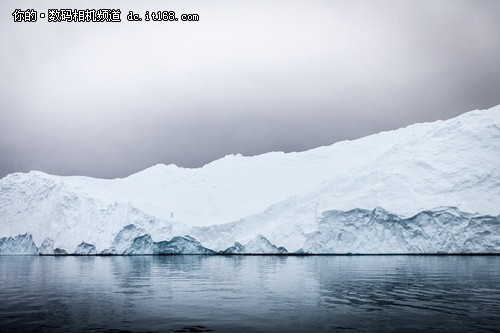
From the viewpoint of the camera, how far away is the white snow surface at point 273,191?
42156mm

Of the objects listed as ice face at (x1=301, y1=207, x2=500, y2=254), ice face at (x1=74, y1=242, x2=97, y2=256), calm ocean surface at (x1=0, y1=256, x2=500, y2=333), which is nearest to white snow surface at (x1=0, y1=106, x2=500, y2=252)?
ice face at (x1=74, y1=242, x2=97, y2=256)

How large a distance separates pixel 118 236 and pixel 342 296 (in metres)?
42.4

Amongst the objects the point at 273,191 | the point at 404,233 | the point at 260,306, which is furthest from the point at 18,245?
the point at 260,306

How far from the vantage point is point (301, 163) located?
62406 millimetres

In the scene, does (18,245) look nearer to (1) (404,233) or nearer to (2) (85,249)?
(2) (85,249)

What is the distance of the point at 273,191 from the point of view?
58.0 metres

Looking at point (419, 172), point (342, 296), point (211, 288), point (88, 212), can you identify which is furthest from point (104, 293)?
point (88, 212)

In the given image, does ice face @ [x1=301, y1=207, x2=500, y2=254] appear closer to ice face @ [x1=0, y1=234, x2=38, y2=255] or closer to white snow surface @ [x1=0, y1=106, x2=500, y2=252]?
white snow surface @ [x1=0, y1=106, x2=500, y2=252]

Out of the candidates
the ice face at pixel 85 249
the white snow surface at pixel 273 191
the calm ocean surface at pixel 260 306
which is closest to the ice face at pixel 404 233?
the white snow surface at pixel 273 191

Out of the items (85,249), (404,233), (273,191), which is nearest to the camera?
(404,233)

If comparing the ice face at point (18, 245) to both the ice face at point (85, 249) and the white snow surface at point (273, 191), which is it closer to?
the white snow surface at point (273, 191)

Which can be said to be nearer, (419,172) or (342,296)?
(342,296)

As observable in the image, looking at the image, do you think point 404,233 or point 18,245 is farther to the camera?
point 18,245

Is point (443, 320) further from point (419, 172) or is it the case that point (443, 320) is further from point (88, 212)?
point (88, 212)
